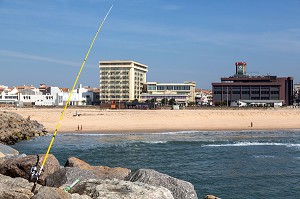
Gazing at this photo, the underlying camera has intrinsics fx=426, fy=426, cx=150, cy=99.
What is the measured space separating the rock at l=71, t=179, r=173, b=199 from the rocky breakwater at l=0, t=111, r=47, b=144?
78.9ft

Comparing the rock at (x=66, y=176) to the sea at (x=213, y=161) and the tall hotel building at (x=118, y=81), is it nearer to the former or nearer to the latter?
the sea at (x=213, y=161)

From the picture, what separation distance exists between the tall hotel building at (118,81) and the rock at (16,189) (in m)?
130

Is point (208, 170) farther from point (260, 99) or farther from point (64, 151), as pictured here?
point (260, 99)

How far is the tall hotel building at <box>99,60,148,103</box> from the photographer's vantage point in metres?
140

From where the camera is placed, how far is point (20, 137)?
3356 cm

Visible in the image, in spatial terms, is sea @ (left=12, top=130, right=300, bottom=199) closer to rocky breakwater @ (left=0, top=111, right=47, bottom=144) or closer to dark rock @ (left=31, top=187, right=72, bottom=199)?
rocky breakwater @ (left=0, top=111, right=47, bottom=144)

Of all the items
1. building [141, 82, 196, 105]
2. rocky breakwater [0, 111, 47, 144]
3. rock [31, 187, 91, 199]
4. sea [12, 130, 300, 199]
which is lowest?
sea [12, 130, 300, 199]

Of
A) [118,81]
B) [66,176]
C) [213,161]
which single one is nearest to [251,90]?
[118,81]

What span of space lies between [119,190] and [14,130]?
92.2 ft

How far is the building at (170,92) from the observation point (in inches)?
5251

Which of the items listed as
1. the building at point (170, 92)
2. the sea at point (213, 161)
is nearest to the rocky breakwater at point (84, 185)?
the sea at point (213, 161)

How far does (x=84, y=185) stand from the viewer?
8.48 m

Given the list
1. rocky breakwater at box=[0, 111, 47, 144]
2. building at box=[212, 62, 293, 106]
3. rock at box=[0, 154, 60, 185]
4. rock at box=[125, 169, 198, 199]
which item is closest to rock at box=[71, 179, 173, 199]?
rock at box=[125, 169, 198, 199]

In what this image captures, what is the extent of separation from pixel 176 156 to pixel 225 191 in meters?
9.60
